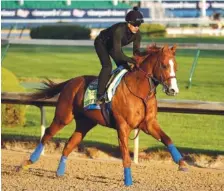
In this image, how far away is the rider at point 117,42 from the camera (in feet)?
27.8

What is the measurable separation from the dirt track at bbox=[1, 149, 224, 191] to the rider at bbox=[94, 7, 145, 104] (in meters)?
0.93

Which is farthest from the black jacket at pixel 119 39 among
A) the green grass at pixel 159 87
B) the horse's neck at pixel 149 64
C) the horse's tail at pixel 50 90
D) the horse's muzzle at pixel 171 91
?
the green grass at pixel 159 87

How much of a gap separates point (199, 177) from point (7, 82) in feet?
13.7

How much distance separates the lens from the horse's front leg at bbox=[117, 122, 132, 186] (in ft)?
26.9

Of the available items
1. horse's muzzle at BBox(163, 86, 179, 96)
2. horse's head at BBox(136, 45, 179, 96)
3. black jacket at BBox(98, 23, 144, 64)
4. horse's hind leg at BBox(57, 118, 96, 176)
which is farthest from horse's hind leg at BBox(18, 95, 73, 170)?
horse's muzzle at BBox(163, 86, 179, 96)

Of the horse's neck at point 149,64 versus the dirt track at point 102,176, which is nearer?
the dirt track at point 102,176

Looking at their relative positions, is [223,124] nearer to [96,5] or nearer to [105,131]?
[105,131]

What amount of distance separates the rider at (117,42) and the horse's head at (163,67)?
18 centimetres

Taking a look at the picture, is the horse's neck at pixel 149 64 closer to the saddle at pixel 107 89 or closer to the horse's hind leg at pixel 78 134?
the saddle at pixel 107 89

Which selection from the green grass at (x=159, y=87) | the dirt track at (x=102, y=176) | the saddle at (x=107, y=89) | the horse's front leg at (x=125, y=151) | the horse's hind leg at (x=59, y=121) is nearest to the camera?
the horse's front leg at (x=125, y=151)

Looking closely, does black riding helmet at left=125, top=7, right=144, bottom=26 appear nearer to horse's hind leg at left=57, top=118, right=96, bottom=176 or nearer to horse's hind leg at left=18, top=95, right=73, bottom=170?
horse's hind leg at left=18, top=95, right=73, bottom=170

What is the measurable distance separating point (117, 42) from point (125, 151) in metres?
1.11

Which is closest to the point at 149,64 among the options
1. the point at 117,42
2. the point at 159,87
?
the point at 117,42

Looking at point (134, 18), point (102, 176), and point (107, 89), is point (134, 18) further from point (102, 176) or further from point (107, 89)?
point (102, 176)
